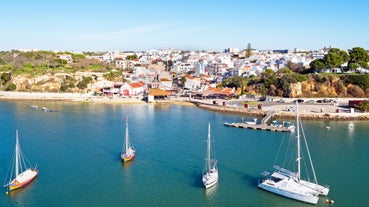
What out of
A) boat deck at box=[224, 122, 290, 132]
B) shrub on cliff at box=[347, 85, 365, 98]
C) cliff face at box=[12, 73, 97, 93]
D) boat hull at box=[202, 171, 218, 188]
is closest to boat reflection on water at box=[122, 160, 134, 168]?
boat hull at box=[202, 171, 218, 188]

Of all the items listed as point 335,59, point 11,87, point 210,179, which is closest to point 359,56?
point 335,59

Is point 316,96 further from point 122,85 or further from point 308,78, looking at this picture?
point 122,85

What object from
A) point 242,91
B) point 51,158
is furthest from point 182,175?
point 242,91

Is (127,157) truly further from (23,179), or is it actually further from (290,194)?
(290,194)

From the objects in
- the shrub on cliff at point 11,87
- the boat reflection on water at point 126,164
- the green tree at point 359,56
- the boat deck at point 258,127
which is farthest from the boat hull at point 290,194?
the shrub on cliff at point 11,87

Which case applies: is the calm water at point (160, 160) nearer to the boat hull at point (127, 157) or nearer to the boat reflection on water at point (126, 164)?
the boat reflection on water at point (126, 164)

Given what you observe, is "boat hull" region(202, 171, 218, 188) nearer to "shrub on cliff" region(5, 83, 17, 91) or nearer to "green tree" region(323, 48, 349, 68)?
"green tree" region(323, 48, 349, 68)
